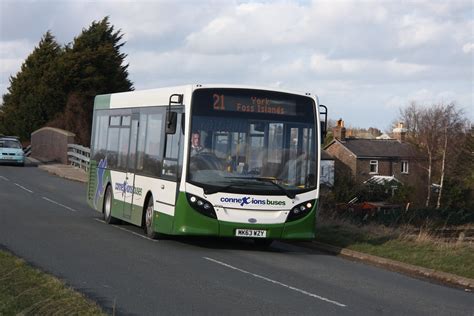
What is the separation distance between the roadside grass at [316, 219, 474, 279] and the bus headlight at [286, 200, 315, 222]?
1.50 meters

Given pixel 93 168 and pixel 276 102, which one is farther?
pixel 93 168

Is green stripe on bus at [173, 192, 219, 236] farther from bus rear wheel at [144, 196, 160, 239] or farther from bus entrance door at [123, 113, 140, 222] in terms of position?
bus entrance door at [123, 113, 140, 222]

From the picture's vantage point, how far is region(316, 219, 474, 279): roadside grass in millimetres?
13852

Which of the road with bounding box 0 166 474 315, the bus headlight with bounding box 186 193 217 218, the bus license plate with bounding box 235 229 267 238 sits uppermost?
the bus headlight with bounding box 186 193 217 218

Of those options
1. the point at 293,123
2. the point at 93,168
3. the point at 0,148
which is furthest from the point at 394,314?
the point at 0,148

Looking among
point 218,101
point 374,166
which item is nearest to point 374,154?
point 374,166

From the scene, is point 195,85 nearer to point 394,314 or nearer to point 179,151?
point 179,151

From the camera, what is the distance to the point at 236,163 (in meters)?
14.2

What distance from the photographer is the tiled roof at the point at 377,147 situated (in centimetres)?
8350

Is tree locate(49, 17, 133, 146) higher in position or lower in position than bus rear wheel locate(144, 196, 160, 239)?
higher

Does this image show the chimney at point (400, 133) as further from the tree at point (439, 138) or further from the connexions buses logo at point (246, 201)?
the connexions buses logo at point (246, 201)

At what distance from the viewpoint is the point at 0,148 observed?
43.7m

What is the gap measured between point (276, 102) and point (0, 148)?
32.0 meters

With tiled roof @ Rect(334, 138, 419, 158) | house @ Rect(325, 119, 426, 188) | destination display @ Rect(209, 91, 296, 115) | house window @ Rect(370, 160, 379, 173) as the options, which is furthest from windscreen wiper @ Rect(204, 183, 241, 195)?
house window @ Rect(370, 160, 379, 173)
